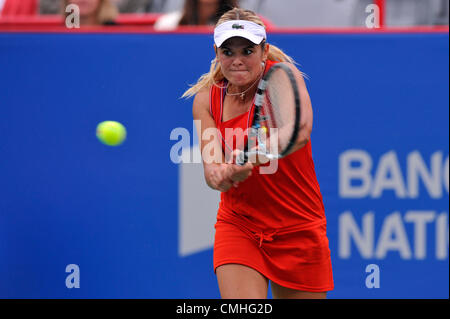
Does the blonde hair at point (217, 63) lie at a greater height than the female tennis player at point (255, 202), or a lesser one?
greater

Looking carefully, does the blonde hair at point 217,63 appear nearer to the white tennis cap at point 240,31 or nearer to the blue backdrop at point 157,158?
the white tennis cap at point 240,31

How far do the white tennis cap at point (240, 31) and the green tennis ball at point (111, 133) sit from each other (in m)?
1.43

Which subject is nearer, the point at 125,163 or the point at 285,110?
the point at 285,110

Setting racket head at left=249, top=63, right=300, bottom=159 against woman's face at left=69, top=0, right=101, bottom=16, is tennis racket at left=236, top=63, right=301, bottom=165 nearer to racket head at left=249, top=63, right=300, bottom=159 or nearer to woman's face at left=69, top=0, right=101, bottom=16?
racket head at left=249, top=63, right=300, bottom=159

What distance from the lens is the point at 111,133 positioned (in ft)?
14.0

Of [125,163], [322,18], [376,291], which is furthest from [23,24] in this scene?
[376,291]

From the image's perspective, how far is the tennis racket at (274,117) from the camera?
2838 millimetres

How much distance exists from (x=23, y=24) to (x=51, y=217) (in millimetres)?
1357

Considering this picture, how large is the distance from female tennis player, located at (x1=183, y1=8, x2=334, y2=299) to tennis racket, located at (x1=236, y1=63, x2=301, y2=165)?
0.06 m

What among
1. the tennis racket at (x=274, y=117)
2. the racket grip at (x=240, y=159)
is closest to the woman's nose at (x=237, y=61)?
the tennis racket at (x=274, y=117)

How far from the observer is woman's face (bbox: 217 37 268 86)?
9.89ft

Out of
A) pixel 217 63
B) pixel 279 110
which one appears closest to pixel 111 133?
pixel 217 63

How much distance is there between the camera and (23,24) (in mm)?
4914
